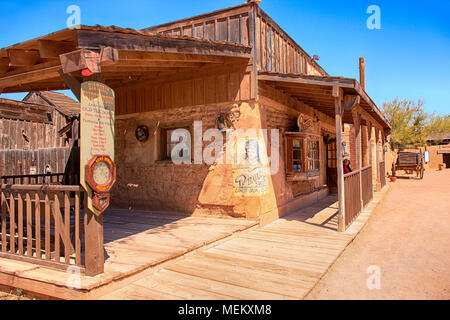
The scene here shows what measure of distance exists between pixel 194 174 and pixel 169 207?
104 centimetres

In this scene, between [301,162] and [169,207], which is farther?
[301,162]

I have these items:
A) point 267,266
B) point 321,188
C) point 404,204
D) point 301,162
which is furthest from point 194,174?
point 404,204

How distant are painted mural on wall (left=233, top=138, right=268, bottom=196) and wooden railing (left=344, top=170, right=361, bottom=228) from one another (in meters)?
1.66

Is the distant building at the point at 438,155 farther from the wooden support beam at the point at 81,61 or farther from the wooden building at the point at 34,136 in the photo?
the wooden support beam at the point at 81,61

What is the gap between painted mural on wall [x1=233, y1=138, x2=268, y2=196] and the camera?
6387 millimetres

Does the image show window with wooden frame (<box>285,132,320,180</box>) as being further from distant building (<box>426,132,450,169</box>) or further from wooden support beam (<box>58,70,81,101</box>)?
distant building (<box>426,132,450,169</box>)

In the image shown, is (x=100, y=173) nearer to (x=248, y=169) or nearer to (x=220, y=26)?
(x=248, y=169)

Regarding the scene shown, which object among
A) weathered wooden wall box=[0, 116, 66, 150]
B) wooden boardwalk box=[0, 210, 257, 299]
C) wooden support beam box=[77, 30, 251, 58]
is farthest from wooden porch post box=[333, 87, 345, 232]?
weathered wooden wall box=[0, 116, 66, 150]

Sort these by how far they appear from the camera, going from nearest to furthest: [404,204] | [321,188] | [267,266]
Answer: [267,266]
[404,204]
[321,188]

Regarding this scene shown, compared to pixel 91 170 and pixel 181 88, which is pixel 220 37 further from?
pixel 91 170

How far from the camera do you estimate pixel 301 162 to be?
7906 millimetres

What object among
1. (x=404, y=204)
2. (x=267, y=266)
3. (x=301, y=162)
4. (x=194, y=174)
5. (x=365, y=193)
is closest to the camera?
(x=267, y=266)

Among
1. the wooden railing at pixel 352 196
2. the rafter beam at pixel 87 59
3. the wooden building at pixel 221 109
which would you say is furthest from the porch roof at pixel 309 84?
the rafter beam at pixel 87 59

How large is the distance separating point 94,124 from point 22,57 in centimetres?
161
